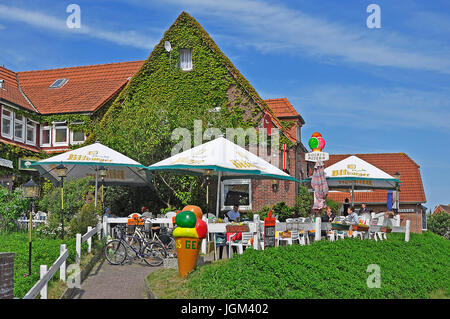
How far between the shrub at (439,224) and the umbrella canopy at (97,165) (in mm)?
41876

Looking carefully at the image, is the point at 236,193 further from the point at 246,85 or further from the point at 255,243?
the point at 255,243

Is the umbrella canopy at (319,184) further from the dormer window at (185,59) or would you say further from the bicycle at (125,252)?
the dormer window at (185,59)

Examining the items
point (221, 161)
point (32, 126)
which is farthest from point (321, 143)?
point (32, 126)

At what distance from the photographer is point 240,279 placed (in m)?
11.4

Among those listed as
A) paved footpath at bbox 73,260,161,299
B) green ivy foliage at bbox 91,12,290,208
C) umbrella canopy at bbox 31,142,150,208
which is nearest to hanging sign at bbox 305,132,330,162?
umbrella canopy at bbox 31,142,150,208

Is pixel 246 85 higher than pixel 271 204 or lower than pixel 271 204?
higher

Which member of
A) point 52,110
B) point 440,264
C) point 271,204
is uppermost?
point 52,110

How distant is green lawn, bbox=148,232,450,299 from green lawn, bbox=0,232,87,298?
261cm

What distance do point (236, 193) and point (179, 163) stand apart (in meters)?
12.3

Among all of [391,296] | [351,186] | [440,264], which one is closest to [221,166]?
[391,296]

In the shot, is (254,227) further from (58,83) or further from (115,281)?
(58,83)

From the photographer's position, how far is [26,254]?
14.7 meters

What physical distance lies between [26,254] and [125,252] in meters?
2.56
